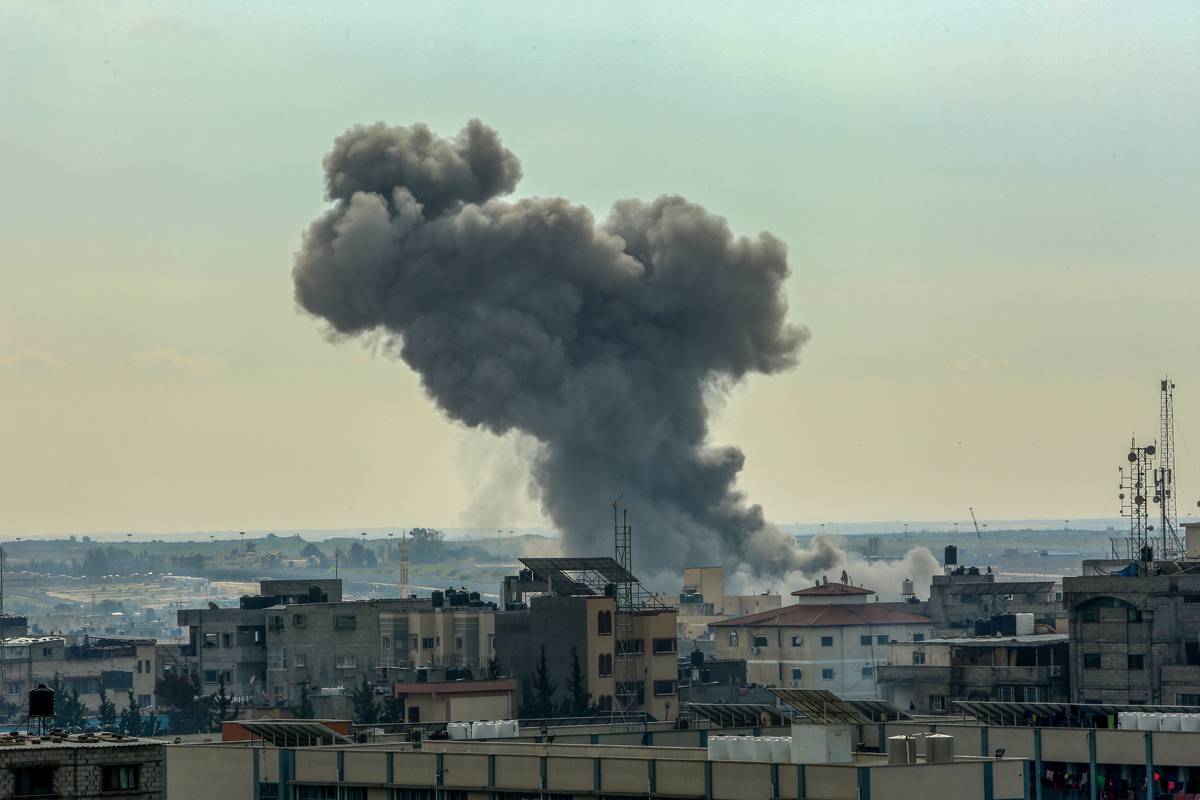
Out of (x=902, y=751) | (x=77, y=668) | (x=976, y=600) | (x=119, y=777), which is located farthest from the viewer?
(x=77, y=668)

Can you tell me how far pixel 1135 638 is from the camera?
99375 millimetres

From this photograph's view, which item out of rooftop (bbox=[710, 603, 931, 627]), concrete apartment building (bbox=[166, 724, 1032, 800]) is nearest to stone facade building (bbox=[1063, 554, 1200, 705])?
concrete apartment building (bbox=[166, 724, 1032, 800])

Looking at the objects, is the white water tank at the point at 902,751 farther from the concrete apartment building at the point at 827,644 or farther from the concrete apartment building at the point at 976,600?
the concrete apartment building at the point at 827,644

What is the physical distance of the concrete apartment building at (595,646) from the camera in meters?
123

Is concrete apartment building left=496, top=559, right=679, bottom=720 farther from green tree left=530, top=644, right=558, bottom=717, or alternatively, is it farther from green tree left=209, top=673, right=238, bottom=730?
green tree left=209, top=673, right=238, bottom=730

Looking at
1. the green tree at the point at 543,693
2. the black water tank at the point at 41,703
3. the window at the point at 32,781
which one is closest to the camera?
the window at the point at 32,781

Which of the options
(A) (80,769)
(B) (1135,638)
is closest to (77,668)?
(B) (1135,638)

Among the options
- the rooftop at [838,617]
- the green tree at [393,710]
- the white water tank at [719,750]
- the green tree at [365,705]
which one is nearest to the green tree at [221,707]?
the green tree at [365,705]

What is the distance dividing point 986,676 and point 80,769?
211 ft

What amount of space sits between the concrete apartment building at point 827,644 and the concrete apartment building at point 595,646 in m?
22.4

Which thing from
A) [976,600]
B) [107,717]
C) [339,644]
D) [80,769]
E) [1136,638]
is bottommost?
[107,717]

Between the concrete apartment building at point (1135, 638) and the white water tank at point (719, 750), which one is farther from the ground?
the concrete apartment building at point (1135, 638)

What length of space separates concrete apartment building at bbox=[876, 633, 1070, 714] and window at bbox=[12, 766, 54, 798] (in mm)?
60145

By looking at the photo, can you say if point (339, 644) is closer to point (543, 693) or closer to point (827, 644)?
point (543, 693)
